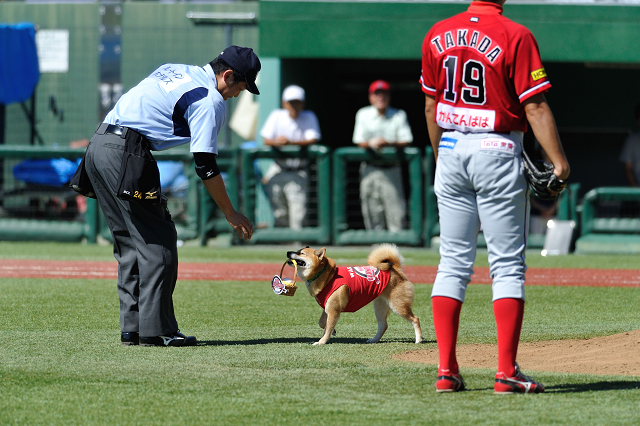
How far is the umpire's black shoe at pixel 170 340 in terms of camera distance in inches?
225

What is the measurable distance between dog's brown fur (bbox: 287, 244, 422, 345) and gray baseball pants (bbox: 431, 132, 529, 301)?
4.96 feet

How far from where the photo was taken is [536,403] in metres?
4.01

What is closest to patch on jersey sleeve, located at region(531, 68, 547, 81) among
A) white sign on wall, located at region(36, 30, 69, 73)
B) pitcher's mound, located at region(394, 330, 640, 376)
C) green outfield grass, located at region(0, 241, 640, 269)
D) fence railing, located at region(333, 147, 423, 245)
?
pitcher's mound, located at region(394, 330, 640, 376)

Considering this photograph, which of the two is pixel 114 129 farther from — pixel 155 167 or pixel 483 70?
pixel 483 70

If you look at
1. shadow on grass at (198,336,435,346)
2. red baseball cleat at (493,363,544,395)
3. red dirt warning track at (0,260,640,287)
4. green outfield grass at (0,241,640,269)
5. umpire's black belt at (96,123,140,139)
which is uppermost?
umpire's black belt at (96,123,140,139)

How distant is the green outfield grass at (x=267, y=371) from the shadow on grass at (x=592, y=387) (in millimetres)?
10

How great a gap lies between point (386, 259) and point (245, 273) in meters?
4.76

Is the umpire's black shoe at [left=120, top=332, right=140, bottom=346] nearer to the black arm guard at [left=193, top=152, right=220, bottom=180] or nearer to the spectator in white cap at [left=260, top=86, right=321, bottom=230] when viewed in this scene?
the black arm guard at [left=193, top=152, right=220, bottom=180]

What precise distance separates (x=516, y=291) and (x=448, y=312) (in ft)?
1.15

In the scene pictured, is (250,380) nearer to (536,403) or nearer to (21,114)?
(536,403)

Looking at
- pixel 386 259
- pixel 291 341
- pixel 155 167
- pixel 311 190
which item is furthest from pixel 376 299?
pixel 311 190

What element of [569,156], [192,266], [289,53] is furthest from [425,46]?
[569,156]

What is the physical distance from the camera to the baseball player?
163 inches

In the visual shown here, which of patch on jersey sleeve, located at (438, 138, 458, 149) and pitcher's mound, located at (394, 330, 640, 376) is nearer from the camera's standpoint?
patch on jersey sleeve, located at (438, 138, 458, 149)
